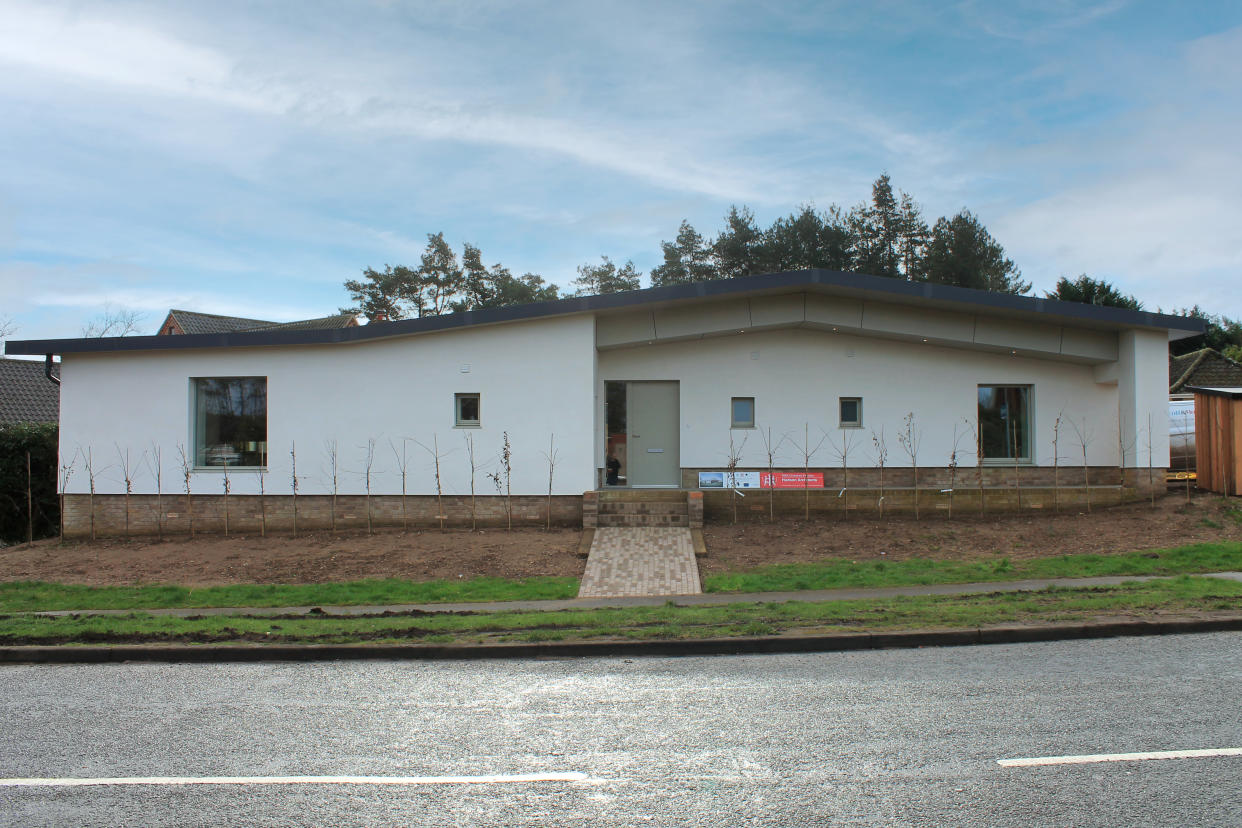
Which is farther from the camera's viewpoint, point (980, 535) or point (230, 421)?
point (230, 421)

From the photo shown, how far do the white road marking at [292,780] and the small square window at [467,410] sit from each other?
12255mm

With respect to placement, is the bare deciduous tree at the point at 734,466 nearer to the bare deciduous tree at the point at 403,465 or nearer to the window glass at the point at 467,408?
the window glass at the point at 467,408

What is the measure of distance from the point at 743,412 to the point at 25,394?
2395 centimetres

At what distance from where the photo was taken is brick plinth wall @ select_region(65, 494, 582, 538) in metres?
16.8

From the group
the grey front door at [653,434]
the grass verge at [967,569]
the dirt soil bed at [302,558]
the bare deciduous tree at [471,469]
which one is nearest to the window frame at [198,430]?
the dirt soil bed at [302,558]

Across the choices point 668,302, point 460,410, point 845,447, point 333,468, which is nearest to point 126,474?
point 333,468

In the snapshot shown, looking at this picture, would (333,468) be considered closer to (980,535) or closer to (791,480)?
(791,480)

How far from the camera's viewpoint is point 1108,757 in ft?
16.1

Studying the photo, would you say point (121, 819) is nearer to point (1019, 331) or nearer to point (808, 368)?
point (808, 368)

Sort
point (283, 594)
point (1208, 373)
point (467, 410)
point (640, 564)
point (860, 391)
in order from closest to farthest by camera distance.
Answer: point (283, 594) → point (640, 564) → point (467, 410) → point (860, 391) → point (1208, 373)

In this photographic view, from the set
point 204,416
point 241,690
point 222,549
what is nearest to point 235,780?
point 241,690

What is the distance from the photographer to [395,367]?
17.2m

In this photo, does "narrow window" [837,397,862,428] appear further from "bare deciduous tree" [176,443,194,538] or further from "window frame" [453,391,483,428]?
"bare deciduous tree" [176,443,194,538]

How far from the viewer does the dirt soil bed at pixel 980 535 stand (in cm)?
1412
